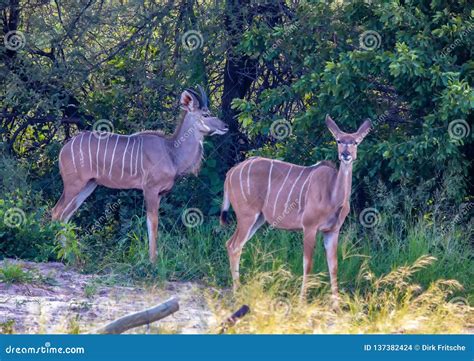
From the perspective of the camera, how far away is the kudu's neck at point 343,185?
6.64 m

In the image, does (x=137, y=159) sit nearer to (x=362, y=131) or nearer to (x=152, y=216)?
(x=152, y=216)

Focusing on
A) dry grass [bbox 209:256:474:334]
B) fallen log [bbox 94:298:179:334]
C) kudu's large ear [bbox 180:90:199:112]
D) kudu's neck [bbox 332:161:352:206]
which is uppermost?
kudu's large ear [bbox 180:90:199:112]

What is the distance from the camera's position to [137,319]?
489 centimetres

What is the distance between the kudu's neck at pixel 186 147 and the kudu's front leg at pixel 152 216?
1.17ft

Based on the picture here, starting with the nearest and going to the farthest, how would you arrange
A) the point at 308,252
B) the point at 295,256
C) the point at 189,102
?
the point at 308,252, the point at 295,256, the point at 189,102

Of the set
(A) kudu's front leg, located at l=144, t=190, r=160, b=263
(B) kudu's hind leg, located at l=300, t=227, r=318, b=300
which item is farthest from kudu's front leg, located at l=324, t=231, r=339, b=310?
(A) kudu's front leg, located at l=144, t=190, r=160, b=263

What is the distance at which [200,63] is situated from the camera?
8883mm

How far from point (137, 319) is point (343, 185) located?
2.24m

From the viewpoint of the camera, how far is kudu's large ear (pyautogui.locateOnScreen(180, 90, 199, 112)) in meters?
8.29

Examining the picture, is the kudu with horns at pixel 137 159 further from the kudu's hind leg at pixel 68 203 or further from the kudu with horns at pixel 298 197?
the kudu with horns at pixel 298 197

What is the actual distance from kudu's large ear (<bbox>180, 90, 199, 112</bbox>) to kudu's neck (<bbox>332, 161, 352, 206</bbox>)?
6.62 ft

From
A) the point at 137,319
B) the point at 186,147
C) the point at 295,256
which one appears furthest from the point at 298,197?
the point at 137,319

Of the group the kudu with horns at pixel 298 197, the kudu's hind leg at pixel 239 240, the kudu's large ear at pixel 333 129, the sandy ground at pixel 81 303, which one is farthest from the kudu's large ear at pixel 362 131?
the sandy ground at pixel 81 303

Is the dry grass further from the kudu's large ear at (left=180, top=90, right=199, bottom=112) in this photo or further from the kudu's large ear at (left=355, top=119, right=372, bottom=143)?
the kudu's large ear at (left=180, top=90, right=199, bottom=112)
